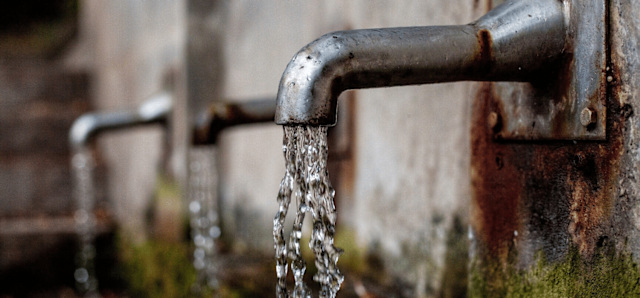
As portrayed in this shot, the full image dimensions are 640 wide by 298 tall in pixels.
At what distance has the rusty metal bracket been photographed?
89 centimetres

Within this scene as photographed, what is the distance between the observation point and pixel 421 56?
898 mm

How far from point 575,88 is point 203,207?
2389mm

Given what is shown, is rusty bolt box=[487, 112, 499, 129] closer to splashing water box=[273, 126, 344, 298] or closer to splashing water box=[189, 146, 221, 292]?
splashing water box=[273, 126, 344, 298]

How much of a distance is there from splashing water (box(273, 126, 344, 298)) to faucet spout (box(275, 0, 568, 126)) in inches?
2.9

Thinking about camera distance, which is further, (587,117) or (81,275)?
(81,275)

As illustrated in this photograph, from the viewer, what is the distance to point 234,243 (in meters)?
3.04

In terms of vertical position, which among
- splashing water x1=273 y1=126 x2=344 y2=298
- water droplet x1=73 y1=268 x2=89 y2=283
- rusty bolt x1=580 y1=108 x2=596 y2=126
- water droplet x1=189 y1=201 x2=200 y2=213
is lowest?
water droplet x1=73 y1=268 x2=89 y2=283

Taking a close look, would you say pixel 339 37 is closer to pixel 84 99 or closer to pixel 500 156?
pixel 500 156

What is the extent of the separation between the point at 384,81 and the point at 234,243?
7.51ft

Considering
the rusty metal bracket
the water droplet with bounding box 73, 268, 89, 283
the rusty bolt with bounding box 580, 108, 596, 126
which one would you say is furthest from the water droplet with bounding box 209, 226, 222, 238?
the rusty bolt with bounding box 580, 108, 596, 126

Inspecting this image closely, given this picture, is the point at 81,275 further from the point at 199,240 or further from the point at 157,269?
the point at 199,240

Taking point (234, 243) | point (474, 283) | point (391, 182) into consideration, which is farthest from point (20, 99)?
point (474, 283)

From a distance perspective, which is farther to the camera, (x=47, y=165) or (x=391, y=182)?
(x=47, y=165)

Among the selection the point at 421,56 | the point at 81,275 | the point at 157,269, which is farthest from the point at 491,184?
the point at 81,275
